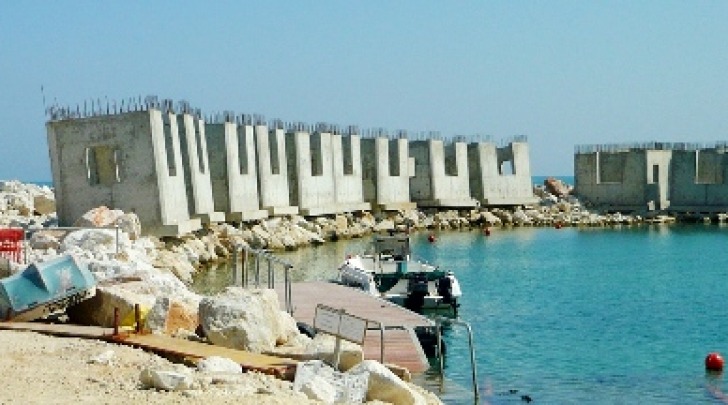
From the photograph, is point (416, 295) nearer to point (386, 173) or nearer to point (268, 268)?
point (268, 268)

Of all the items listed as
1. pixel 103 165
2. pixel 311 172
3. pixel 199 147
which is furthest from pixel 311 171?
pixel 103 165

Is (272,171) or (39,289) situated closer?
(39,289)

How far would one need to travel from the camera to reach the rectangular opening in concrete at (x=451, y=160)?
62.5 meters

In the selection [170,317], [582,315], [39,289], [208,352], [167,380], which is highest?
[39,289]

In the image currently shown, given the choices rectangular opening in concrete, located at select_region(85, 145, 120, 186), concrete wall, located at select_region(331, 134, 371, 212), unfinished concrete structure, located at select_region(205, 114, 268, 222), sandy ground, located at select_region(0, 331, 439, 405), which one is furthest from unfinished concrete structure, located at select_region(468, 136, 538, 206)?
sandy ground, located at select_region(0, 331, 439, 405)

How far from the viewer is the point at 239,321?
1305cm

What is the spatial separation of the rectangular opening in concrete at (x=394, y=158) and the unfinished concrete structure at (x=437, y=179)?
168 centimetres

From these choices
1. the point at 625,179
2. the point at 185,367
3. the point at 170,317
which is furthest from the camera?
the point at 625,179

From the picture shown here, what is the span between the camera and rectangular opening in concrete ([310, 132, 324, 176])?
52.6 m

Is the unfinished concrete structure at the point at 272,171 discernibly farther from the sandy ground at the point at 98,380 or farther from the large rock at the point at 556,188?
the sandy ground at the point at 98,380

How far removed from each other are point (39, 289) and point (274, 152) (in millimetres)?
34826

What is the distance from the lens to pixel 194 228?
36531 mm

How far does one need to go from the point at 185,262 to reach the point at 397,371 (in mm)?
19408

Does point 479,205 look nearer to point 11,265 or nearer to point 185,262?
point 185,262
